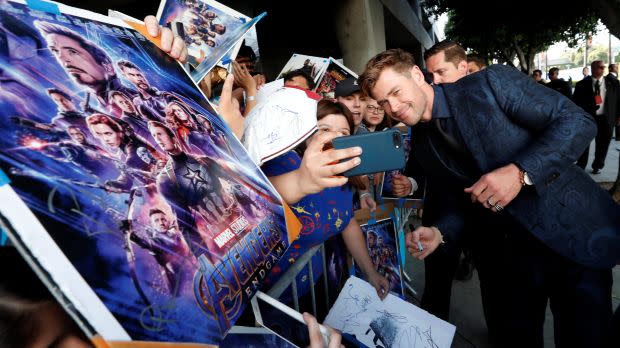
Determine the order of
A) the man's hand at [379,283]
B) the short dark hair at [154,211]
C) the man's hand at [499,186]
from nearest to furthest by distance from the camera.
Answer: the short dark hair at [154,211] → the man's hand at [499,186] → the man's hand at [379,283]

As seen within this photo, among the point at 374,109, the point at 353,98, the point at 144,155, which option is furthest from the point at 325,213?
the point at 374,109

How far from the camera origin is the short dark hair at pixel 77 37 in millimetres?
586

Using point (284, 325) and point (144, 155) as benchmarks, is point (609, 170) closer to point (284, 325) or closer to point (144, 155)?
point (284, 325)

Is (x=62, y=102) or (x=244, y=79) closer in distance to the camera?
(x=62, y=102)

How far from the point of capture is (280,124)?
3.35 ft

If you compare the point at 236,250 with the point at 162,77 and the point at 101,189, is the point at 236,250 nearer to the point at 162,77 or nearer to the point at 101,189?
the point at 101,189

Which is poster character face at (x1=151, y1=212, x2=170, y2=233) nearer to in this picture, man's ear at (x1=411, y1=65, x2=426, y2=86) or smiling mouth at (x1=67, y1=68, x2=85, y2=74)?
smiling mouth at (x1=67, y1=68, x2=85, y2=74)

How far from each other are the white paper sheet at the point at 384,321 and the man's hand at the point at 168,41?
1.13m

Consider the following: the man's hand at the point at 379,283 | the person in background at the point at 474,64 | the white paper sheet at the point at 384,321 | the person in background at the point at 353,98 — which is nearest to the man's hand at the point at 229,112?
the white paper sheet at the point at 384,321

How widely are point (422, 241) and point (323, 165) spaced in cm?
137

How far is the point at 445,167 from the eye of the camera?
1853mm

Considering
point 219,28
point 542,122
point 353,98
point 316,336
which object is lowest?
point 316,336

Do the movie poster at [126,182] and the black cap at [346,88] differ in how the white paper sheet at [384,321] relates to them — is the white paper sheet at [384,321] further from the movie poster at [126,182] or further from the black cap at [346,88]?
the black cap at [346,88]

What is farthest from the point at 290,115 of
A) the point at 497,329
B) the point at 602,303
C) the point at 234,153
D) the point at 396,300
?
the point at 497,329
